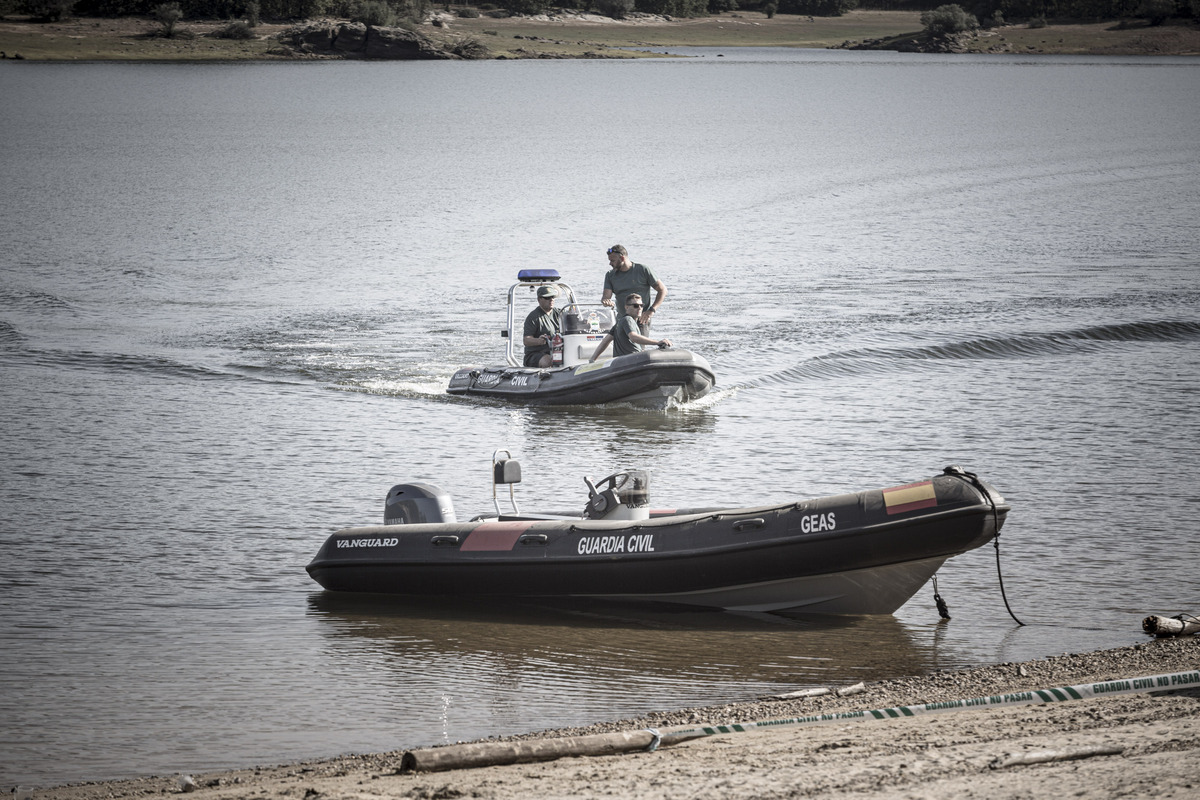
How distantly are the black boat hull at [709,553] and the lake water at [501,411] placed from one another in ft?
0.65

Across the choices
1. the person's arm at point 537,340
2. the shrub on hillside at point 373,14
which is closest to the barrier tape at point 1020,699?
the person's arm at point 537,340

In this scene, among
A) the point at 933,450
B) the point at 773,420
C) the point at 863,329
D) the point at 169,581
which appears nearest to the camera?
the point at 169,581

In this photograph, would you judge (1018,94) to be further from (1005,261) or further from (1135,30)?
(1005,261)

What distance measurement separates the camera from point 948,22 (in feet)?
349

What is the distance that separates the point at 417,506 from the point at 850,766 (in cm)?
469

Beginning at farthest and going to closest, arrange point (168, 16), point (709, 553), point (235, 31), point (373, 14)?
1. point (373, 14)
2. point (235, 31)
3. point (168, 16)
4. point (709, 553)

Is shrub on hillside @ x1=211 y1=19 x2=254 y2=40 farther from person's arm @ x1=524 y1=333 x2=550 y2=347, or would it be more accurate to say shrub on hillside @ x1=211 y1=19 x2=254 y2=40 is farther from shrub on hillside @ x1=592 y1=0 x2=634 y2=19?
person's arm @ x1=524 y1=333 x2=550 y2=347

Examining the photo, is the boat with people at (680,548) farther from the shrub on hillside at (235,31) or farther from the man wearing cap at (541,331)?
the shrub on hillside at (235,31)

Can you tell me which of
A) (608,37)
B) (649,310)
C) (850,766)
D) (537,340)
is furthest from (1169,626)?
(608,37)

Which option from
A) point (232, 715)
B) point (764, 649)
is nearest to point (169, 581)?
point (232, 715)

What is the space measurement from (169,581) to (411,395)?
6.68m

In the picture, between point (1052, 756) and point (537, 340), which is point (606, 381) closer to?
point (537, 340)

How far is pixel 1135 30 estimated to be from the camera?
10081cm

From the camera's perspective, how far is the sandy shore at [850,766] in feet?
15.5
